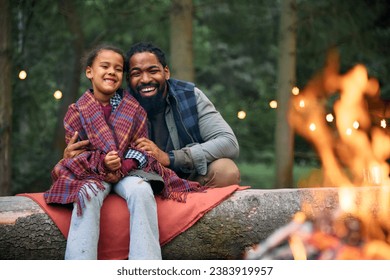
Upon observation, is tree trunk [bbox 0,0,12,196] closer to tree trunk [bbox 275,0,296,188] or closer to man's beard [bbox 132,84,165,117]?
man's beard [bbox 132,84,165,117]

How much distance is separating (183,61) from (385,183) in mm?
3453

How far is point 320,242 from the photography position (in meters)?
3.96

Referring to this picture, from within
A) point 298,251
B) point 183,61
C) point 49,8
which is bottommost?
point 298,251

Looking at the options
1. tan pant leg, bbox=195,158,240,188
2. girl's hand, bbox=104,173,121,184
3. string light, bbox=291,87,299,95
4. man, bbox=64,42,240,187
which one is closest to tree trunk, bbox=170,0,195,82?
string light, bbox=291,87,299,95

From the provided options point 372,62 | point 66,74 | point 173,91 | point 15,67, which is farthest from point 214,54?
point 173,91

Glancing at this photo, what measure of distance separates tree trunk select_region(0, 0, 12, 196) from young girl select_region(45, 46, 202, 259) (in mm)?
2511

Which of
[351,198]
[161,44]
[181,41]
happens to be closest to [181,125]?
[351,198]

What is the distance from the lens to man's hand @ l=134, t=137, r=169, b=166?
157 inches

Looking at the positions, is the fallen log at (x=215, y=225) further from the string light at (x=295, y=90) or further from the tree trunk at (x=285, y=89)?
the tree trunk at (x=285, y=89)

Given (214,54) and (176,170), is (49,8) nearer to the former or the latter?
(176,170)

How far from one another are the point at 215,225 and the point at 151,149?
60cm

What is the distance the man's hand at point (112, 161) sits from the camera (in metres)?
3.69

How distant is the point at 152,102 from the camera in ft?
14.3

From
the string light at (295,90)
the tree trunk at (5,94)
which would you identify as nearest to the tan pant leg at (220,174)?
the tree trunk at (5,94)
